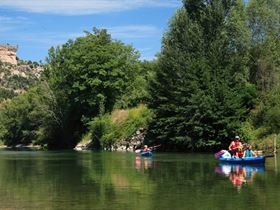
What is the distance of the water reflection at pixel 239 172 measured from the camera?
91.1 ft

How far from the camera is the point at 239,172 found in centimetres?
3353

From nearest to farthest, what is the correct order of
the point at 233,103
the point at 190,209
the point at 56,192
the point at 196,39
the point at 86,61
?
the point at 190,209
the point at 56,192
the point at 233,103
the point at 196,39
the point at 86,61

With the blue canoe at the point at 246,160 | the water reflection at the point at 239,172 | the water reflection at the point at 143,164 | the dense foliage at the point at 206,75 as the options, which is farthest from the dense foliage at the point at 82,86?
the water reflection at the point at 239,172

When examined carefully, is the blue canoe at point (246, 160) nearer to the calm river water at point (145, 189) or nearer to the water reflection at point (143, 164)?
the calm river water at point (145, 189)

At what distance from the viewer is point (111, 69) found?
83.4m

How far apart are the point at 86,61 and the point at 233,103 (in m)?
31.6

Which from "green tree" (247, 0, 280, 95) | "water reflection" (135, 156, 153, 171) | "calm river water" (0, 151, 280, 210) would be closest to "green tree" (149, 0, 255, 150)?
"green tree" (247, 0, 280, 95)

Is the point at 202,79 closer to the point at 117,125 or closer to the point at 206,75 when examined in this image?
the point at 206,75

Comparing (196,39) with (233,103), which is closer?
(233,103)

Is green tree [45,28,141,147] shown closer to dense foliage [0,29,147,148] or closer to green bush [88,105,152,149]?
dense foliage [0,29,147,148]

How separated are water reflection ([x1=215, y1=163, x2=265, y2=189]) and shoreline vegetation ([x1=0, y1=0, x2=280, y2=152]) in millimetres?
12492

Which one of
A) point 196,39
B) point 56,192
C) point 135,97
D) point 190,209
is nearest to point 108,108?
point 135,97

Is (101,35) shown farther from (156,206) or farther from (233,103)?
(156,206)

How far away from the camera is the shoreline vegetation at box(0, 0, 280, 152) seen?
56.9 meters
